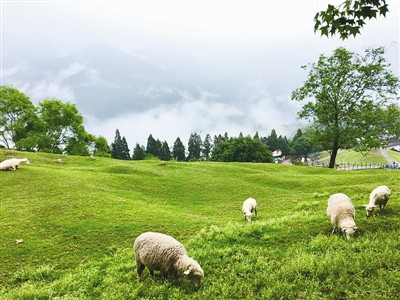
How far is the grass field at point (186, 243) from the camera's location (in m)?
7.68

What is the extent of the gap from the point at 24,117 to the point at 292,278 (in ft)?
209

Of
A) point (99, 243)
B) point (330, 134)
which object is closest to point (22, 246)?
point (99, 243)

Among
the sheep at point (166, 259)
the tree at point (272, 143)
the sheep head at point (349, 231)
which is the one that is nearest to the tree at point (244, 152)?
the sheep head at point (349, 231)

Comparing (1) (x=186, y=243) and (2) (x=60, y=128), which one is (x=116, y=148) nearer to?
(2) (x=60, y=128)

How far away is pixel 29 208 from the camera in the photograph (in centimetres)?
1759

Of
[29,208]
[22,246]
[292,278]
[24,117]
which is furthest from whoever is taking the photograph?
[24,117]

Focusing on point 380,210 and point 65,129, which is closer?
point 380,210

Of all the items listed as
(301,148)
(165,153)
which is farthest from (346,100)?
(301,148)

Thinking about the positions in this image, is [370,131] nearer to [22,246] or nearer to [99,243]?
[99,243]

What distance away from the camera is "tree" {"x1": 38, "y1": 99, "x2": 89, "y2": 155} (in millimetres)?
56188

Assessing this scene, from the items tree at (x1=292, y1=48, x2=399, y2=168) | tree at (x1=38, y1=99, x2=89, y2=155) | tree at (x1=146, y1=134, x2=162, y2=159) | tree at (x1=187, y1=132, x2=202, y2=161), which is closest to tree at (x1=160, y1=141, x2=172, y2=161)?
tree at (x1=146, y1=134, x2=162, y2=159)

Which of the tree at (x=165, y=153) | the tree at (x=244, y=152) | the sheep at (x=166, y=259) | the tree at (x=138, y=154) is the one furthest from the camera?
the tree at (x=165, y=153)

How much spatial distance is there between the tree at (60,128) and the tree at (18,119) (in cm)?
172

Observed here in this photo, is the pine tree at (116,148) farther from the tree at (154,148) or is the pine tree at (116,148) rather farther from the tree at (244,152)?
the tree at (244,152)
